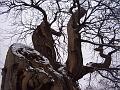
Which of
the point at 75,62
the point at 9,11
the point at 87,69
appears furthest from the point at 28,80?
the point at 9,11

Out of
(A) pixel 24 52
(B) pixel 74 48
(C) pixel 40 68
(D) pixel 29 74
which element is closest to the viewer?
(D) pixel 29 74

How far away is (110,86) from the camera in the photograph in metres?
8.14

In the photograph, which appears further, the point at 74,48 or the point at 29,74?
the point at 74,48

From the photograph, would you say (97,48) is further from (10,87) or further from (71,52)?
(10,87)

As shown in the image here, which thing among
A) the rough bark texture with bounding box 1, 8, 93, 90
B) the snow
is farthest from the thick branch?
the snow

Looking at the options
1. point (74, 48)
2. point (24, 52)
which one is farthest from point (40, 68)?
point (74, 48)

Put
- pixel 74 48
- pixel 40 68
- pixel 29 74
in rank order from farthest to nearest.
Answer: pixel 74 48, pixel 40 68, pixel 29 74

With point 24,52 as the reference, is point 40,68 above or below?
below

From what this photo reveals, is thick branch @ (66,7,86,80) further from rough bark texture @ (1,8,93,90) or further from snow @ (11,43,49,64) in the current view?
snow @ (11,43,49,64)

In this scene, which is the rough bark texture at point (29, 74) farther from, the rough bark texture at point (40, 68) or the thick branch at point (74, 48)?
the thick branch at point (74, 48)

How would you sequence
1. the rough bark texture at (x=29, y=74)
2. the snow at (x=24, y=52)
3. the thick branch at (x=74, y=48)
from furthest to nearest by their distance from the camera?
the thick branch at (x=74, y=48) < the snow at (x=24, y=52) < the rough bark texture at (x=29, y=74)

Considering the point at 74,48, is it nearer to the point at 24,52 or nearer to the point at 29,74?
the point at 24,52

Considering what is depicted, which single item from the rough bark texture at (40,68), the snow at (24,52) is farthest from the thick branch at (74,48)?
the snow at (24,52)

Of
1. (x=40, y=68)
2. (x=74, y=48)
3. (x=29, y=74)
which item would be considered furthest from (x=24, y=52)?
(x=74, y=48)
